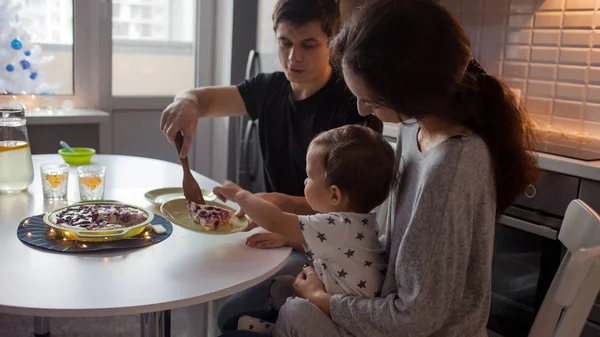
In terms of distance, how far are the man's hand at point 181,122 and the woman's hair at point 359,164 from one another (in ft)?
1.94

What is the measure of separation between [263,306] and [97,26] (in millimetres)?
2182

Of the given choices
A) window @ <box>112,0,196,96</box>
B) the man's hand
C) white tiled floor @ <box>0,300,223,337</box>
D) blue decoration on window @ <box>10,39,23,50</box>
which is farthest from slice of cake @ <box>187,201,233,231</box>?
window @ <box>112,0,196,96</box>

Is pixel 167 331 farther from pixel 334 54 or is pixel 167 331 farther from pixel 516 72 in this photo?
pixel 516 72

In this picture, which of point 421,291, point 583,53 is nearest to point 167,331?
point 421,291

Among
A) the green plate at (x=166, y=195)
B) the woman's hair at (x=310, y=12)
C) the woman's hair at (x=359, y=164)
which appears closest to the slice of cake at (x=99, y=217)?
the green plate at (x=166, y=195)

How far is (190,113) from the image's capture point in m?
1.86

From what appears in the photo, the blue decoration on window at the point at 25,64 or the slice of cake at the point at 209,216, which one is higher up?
the blue decoration on window at the point at 25,64

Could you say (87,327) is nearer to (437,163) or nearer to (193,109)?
(193,109)

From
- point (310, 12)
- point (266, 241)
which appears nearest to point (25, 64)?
point (310, 12)

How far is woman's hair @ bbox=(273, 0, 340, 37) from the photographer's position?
1.85m

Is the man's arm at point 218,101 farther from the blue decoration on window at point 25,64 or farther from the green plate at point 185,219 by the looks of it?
the blue decoration on window at point 25,64

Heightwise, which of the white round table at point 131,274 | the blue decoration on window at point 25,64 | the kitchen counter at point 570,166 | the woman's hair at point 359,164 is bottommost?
the white round table at point 131,274

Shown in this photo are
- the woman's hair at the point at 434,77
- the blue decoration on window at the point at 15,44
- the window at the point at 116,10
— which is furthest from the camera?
the window at the point at 116,10

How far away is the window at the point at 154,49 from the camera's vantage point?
11.4ft
